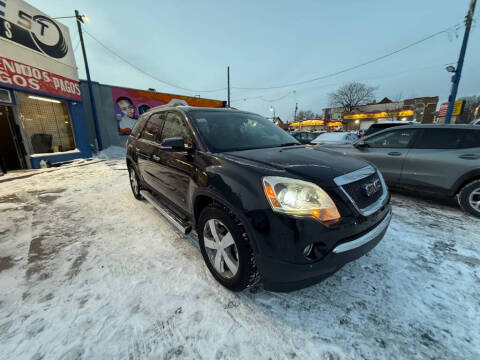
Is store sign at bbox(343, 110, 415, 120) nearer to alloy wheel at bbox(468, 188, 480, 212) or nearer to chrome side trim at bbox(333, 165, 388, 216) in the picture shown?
alloy wheel at bbox(468, 188, 480, 212)

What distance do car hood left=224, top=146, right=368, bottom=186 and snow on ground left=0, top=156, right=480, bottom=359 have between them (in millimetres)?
1113

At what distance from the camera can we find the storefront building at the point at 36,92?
Answer: 7.29 meters

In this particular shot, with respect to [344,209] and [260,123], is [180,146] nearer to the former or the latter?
[260,123]

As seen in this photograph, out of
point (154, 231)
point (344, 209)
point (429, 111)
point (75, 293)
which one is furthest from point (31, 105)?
point (429, 111)

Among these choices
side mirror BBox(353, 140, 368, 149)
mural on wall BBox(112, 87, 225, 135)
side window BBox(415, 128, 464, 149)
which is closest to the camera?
side window BBox(415, 128, 464, 149)

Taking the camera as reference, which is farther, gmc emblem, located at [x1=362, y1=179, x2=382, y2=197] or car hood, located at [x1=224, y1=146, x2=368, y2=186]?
gmc emblem, located at [x1=362, y1=179, x2=382, y2=197]

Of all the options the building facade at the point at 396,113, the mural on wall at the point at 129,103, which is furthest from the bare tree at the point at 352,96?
the mural on wall at the point at 129,103

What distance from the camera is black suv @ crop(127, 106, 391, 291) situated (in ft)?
4.69

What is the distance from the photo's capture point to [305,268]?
4.66ft

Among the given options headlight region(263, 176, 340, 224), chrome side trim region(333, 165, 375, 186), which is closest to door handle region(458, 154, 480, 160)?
chrome side trim region(333, 165, 375, 186)

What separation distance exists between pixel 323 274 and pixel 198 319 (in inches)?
41.0

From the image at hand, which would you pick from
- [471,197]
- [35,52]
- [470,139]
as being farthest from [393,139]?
[35,52]

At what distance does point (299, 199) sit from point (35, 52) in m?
11.9

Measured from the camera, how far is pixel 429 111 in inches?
1785
